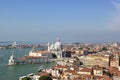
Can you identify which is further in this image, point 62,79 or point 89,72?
point 89,72

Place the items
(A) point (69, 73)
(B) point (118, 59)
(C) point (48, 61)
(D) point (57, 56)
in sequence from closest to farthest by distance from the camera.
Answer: (A) point (69, 73), (B) point (118, 59), (C) point (48, 61), (D) point (57, 56)

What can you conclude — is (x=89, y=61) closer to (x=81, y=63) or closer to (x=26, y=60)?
(x=81, y=63)

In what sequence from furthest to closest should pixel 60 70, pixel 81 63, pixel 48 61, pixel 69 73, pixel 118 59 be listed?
pixel 48 61, pixel 81 63, pixel 118 59, pixel 60 70, pixel 69 73

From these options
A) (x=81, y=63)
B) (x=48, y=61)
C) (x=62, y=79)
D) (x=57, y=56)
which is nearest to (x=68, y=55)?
(x=57, y=56)

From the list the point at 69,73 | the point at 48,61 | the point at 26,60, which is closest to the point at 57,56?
the point at 48,61

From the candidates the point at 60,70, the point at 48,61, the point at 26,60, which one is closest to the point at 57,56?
the point at 48,61

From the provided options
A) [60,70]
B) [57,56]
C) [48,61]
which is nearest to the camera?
[60,70]

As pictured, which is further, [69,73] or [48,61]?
[48,61]

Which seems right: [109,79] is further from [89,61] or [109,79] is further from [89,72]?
[89,61]

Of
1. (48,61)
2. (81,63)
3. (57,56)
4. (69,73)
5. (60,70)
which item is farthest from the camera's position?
(57,56)
